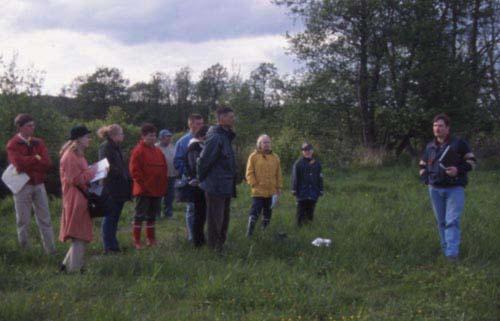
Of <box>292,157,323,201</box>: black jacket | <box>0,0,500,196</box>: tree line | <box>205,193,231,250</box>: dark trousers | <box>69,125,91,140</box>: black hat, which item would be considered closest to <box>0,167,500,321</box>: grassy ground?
<box>205,193,231,250</box>: dark trousers

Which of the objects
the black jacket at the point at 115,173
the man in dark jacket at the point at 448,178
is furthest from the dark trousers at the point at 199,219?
the man in dark jacket at the point at 448,178

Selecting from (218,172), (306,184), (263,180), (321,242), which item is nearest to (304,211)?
(306,184)

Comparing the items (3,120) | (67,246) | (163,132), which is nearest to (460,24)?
(163,132)

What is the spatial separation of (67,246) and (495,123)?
66.5 feet

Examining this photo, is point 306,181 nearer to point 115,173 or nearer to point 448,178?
point 448,178

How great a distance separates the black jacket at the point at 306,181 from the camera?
9734 millimetres

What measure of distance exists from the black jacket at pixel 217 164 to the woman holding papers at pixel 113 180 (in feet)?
4.23

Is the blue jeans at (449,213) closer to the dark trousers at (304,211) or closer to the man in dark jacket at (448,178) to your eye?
the man in dark jacket at (448,178)

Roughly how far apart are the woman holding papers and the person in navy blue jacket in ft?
10.4

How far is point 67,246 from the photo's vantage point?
8.09 metres

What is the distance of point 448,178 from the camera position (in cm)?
731

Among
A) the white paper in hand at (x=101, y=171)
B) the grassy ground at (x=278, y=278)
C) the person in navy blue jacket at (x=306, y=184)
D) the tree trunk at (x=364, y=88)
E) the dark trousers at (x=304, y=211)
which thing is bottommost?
the grassy ground at (x=278, y=278)

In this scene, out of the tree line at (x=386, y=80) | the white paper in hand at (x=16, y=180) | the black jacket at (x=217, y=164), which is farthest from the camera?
the tree line at (x=386, y=80)

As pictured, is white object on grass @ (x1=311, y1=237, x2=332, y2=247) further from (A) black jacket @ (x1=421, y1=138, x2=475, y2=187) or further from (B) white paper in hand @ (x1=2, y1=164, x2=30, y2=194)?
(B) white paper in hand @ (x1=2, y1=164, x2=30, y2=194)
